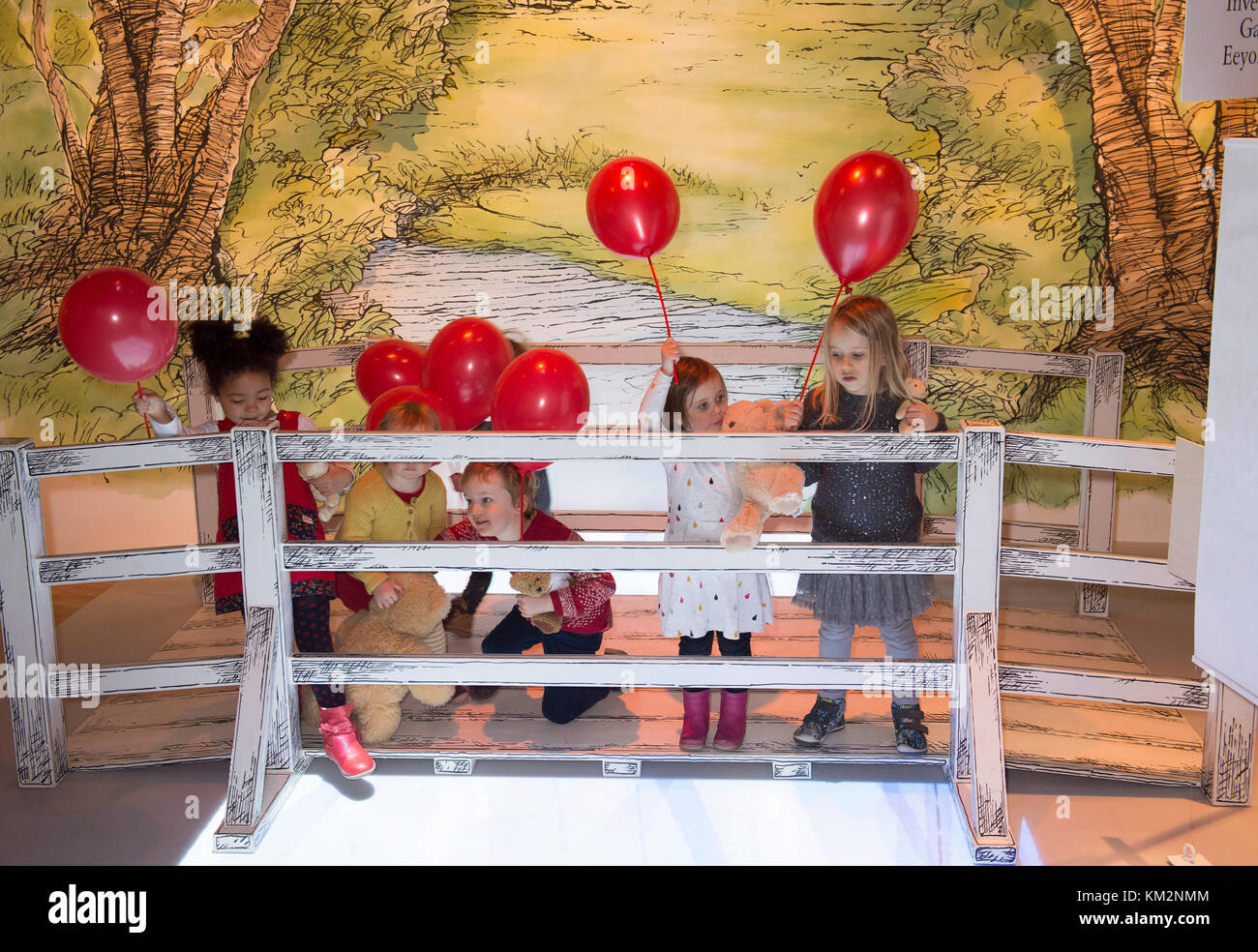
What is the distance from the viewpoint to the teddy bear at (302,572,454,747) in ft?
8.41

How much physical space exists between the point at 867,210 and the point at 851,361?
0.40 meters

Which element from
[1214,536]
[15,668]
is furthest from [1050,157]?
[15,668]

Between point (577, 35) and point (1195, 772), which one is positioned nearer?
point (1195, 772)

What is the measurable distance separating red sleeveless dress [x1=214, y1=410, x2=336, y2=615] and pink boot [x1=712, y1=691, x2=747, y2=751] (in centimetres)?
106

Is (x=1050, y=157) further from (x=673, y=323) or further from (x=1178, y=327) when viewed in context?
(x=673, y=323)

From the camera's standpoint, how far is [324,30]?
4367 mm

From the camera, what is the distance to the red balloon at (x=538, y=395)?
2613 mm

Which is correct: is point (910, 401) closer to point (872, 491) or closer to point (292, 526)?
point (872, 491)

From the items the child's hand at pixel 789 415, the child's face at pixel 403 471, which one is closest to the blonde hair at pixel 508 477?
the child's face at pixel 403 471

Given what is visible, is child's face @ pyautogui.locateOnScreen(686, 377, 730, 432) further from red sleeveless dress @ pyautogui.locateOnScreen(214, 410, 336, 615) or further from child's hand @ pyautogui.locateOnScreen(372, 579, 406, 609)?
red sleeveless dress @ pyautogui.locateOnScreen(214, 410, 336, 615)

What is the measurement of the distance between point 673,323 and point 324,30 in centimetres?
192

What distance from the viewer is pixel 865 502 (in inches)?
99.4
